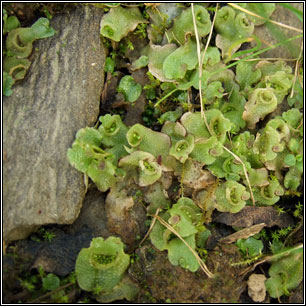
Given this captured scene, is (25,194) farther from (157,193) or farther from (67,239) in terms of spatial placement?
(157,193)

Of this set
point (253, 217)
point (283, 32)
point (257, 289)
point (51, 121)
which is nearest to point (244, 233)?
point (253, 217)

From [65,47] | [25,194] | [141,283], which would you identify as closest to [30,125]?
[25,194]

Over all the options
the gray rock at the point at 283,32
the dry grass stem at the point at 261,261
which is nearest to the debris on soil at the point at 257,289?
the dry grass stem at the point at 261,261

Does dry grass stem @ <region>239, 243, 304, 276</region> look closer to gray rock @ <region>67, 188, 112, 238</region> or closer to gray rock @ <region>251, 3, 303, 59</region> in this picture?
gray rock @ <region>67, 188, 112, 238</region>

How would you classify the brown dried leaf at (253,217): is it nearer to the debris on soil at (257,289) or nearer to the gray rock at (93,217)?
the debris on soil at (257,289)

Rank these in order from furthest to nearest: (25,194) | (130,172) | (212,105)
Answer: (212,105)
(130,172)
(25,194)

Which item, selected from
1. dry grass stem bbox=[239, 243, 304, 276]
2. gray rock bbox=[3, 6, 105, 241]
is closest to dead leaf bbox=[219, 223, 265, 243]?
dry grass stem bbox=[239, 243, 304, 276]

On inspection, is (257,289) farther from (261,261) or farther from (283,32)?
(283,32)
